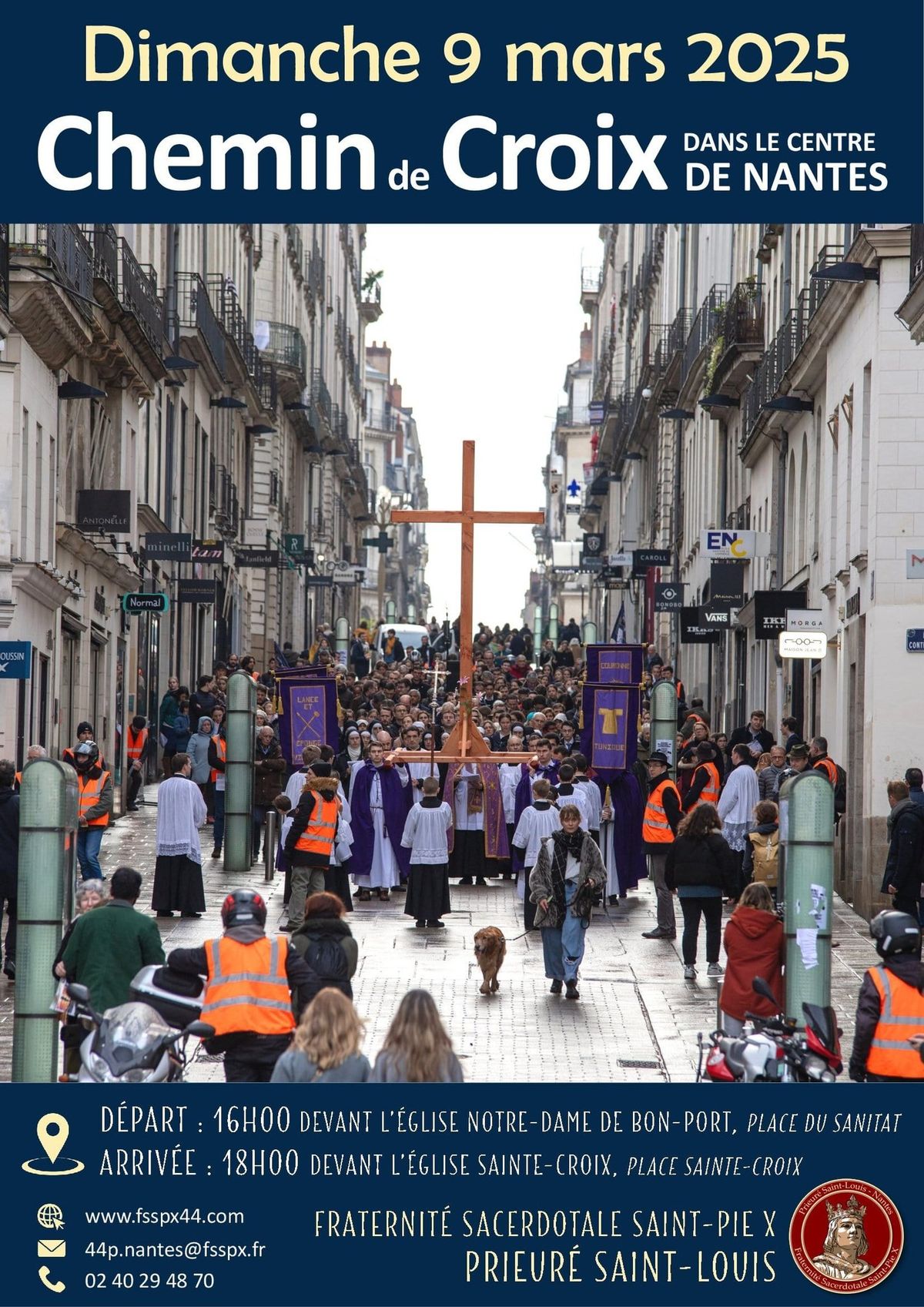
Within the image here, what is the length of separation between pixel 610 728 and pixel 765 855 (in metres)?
5.14

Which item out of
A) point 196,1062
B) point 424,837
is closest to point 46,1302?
point 196,1062

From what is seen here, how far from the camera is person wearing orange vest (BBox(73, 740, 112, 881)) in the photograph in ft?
68.3

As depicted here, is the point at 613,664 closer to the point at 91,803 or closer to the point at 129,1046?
the point at 91,803

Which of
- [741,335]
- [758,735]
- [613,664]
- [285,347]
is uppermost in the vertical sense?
[285,347]

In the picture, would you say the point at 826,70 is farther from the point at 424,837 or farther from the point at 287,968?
the point at 424,837

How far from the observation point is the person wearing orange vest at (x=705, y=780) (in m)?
23.3

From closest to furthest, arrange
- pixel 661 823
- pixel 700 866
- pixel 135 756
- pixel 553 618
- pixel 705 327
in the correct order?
pixel 700 866, pixel 661 823, pixel 135 756, pixel 705 327, pixel 553 618

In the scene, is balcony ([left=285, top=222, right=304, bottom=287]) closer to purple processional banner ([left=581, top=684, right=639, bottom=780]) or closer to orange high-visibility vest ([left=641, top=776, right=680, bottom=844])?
purple processional banner ([left=581, top=684, right=639, bottom=780])

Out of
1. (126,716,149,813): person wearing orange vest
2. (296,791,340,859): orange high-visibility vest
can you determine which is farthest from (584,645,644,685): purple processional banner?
(296,791,340,859): orange high-visibility vest

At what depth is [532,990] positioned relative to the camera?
18250 mm

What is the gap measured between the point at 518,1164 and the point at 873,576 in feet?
49.8

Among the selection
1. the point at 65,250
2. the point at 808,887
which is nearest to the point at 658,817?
the point at 808,887

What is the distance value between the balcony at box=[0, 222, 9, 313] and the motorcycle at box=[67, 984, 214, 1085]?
15.4 metres

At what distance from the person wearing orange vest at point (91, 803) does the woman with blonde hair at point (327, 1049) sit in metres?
11.1
